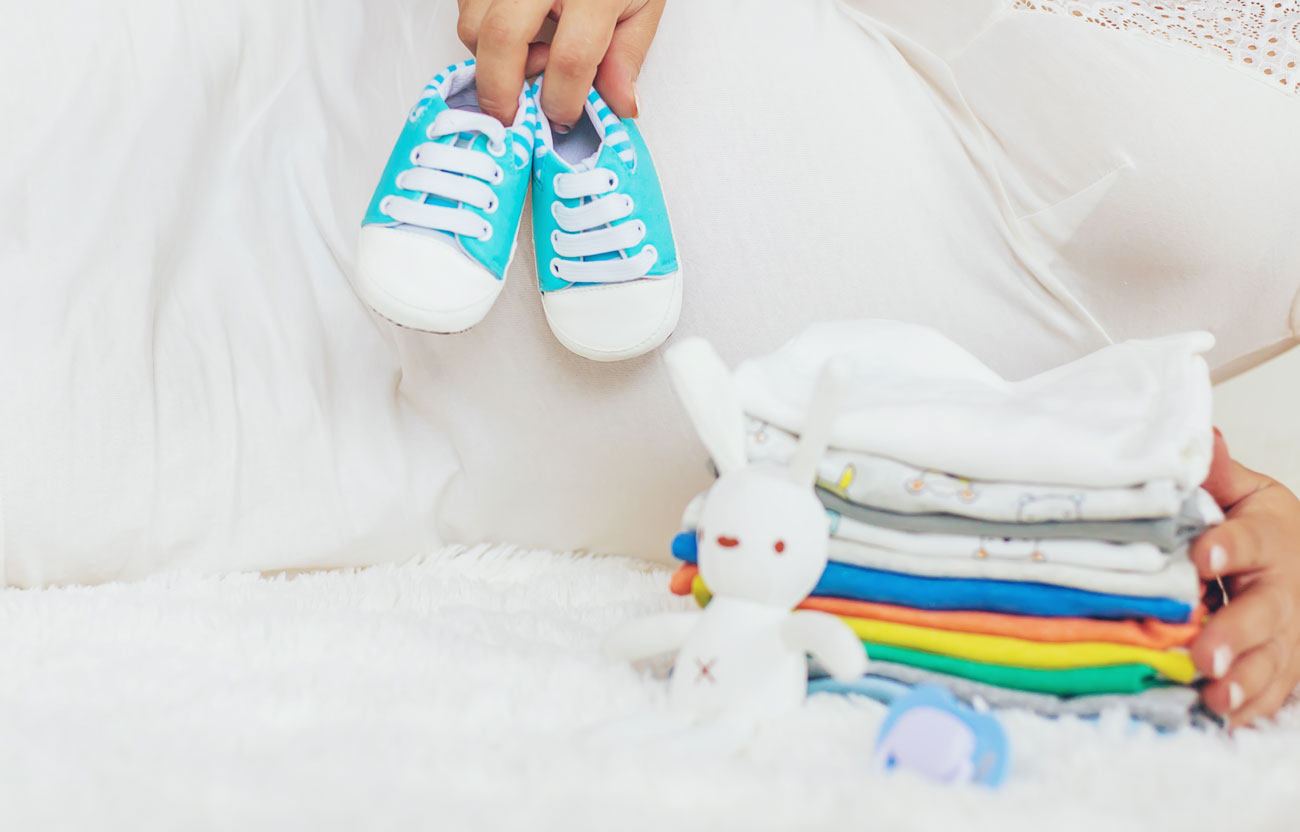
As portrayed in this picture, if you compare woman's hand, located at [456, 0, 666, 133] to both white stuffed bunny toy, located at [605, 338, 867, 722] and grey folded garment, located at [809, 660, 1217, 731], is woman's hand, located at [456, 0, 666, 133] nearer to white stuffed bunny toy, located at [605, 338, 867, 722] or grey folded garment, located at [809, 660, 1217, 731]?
white stuffed bunny toy, located at [605, 338, 867, 722]

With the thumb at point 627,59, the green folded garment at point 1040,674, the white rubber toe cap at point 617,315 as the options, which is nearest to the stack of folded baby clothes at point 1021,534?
the green folded garment at point 1040,674

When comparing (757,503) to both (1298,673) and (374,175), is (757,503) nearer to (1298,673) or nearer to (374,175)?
(1298,673)

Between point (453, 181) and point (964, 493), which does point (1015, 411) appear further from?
point (453, 181)

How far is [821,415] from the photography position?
491mm

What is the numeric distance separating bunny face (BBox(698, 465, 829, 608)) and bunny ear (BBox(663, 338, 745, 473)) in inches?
1.0

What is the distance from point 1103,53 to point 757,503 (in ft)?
1.83

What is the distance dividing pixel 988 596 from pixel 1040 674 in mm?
48

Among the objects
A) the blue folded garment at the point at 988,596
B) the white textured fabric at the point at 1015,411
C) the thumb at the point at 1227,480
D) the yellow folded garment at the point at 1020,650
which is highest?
the white textured fabric at the point at 1015,411

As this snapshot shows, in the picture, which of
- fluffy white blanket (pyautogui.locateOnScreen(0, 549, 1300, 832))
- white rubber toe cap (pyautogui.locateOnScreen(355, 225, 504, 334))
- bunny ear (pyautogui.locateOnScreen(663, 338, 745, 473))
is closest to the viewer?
fluffy white blanket (pyautogui.locateOnScreen(0, 549, 1300, 832))

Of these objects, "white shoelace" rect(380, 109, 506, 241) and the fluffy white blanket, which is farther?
"white shoelace" rect(380, 109, 506, 241)

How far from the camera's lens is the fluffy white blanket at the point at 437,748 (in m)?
0.40

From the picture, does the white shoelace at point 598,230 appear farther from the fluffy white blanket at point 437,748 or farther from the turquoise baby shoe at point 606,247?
the fluffy white blanket at point 437,748

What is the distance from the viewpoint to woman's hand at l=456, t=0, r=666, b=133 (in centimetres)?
74

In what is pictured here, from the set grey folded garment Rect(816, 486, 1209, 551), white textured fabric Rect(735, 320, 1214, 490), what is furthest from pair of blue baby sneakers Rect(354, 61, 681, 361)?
grey folded garment Rect(816, 486, 1209, 551)
